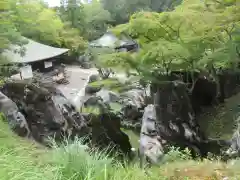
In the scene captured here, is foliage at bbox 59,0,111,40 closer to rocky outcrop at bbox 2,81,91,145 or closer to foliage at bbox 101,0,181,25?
foliage at bbox 101,0,181,25

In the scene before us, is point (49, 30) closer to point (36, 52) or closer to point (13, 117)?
point (36, 52)

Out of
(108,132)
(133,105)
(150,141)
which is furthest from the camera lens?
(133,105)

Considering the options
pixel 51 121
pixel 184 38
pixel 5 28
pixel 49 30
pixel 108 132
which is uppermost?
pixel 49 30

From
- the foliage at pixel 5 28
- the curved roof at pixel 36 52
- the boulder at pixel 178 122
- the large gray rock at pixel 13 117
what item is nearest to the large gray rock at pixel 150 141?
the boulder at pixel 178 122

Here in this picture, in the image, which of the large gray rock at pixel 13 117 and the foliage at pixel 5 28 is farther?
the foliage at pixel 5 28

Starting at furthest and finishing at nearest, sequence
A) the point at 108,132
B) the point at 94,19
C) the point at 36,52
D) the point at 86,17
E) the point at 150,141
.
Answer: the point at 94,19 < the point at 86,17 < the point at 36,52 < the point at 108,132 < the point at 150,141

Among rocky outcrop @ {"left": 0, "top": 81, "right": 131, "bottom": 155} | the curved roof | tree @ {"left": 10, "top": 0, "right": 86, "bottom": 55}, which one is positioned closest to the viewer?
rocky outcrop @ {"left": 0, "top": 81, "right": 131, "bottom": 155}

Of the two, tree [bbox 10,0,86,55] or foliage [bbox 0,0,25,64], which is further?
tree [bbox 10,0,86,55]

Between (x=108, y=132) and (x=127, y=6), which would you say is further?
(x=127, y=6)

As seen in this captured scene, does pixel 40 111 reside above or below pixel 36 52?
below

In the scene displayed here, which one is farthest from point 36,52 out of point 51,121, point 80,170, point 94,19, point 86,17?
point 80,170

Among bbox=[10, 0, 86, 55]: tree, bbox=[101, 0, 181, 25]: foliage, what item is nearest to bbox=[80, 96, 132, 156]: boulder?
bbox=[10, 0, 86, 55]: tree

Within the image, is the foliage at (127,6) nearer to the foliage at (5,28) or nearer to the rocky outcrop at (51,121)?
the foliage at (5,28)

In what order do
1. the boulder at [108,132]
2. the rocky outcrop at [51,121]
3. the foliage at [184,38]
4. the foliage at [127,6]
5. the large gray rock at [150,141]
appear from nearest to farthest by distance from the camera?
the large gray rock at [150,141] < the foliage at [184,38] < the boulder at [108,132] < the rocky outcrop at [51,121] < the foliage at [127,6]
